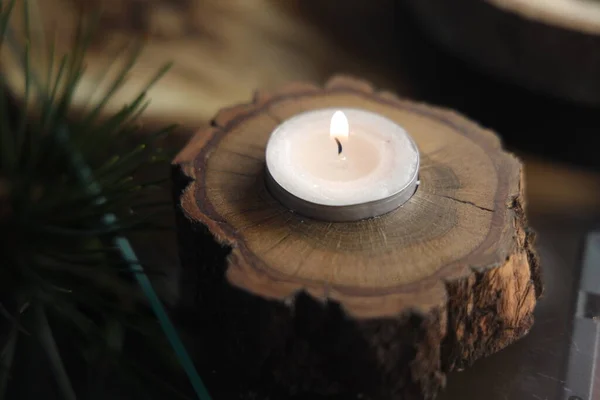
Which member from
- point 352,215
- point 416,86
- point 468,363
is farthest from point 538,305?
point 416,86

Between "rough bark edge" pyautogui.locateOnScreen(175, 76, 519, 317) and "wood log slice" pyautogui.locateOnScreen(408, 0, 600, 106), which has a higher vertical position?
"wood log slice" pyautogui.locateOnScreen(408, 0, 600, 106)

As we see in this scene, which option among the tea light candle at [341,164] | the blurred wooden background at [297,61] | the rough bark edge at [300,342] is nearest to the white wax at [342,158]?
the tea light candle at [341,164]

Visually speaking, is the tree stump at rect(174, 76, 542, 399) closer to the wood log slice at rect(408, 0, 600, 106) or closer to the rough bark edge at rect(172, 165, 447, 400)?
the rough bark edge at rect(172, 165, 447, 400)

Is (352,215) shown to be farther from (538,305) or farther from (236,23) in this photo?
(236,23)

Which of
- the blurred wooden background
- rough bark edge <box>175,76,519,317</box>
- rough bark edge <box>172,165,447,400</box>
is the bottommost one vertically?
rough bark edge <box>172,165,447,400</box>

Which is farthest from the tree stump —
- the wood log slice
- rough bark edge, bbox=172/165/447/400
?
the wood log slice

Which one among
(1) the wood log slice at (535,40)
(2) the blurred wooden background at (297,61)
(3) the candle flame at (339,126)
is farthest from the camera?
(2) the blurred wooden background at (297,61)

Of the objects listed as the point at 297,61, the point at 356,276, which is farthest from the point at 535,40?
the point at 356,276

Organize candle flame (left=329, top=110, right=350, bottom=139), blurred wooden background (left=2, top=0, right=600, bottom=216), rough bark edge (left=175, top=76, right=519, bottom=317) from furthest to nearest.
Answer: blurred wooden background (left=2, top=0, right=600, bottom=216)
candle flame (left=329, top=110, right=350, bottom=139)
rough bark edge (left=175, top=76, right=519, bottom=317)

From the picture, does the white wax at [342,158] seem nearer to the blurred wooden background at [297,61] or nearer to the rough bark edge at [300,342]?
the rough bark edge at [300,342]
